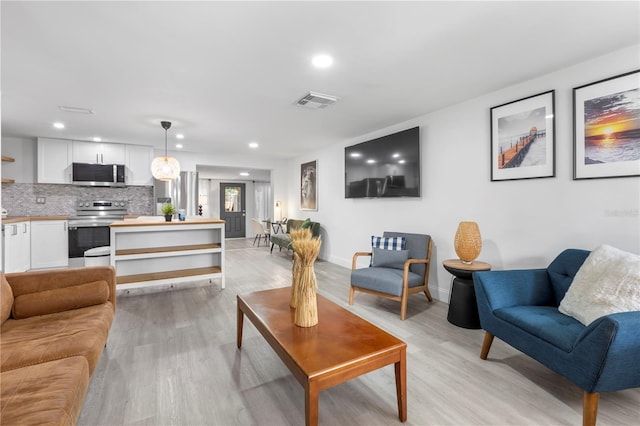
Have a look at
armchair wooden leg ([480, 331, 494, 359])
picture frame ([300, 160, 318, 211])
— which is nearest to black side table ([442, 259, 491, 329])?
armchair wooden leg ([480, 331, 494, 359])

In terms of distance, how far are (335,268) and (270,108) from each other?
3101 mm

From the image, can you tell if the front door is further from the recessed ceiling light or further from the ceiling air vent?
the recessed ceiling light

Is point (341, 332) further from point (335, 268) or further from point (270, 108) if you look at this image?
point (335, 268)

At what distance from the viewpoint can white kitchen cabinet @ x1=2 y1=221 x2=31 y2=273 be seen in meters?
4.05

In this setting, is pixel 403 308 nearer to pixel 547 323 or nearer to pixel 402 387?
pixel 547 323

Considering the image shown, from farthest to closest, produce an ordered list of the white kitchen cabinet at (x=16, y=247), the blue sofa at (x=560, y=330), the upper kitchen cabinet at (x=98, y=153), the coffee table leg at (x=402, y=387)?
the upper kitchen cabinet at (x=98, y=153) < the white kitchen cabinet at (x=16, y=247) < the coffee table leg at (x=402, y=387) < the blue sofa at (x=560, y=330)

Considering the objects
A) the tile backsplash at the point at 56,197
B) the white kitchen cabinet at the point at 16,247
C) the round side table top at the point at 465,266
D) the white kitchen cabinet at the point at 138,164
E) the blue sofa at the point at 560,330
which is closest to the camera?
the blue sofa at the point at 560,330

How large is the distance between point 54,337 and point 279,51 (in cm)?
237

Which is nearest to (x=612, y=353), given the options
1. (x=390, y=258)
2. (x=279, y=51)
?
(x=390, y=258)

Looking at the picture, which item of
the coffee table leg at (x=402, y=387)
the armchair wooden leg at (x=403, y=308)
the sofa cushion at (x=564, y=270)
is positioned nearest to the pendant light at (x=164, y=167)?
the armchair wooden leg at (x=403, y=308)

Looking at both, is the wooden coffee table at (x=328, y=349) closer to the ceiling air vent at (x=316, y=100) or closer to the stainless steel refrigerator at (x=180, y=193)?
the ceiling air vent at (x=316, y=100)

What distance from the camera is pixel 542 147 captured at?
8.86 ft

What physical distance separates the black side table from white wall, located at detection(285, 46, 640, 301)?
1.56 ft

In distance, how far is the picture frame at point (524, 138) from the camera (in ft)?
8.71
